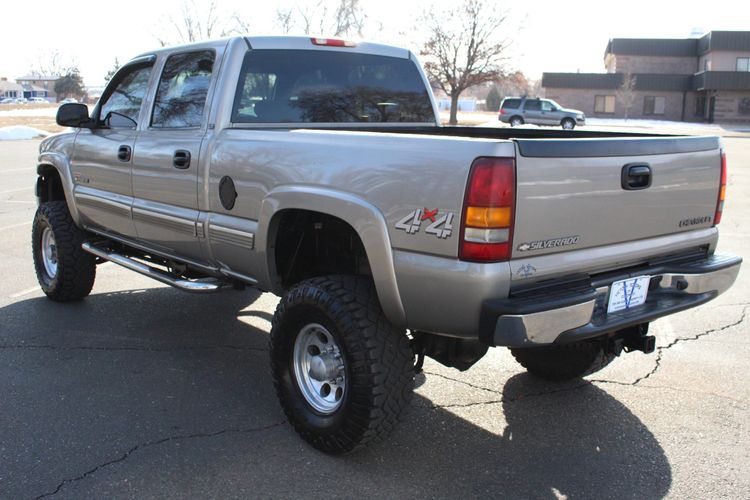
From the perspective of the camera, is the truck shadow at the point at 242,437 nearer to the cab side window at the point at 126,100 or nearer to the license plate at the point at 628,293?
the license plate at the point at 628,293

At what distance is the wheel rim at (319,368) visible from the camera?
3543mm

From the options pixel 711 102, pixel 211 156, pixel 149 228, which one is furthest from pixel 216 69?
pixel 711 102

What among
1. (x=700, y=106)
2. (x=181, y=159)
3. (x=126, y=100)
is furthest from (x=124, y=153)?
(x=700, y=106)

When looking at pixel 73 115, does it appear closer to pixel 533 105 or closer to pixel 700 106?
pixel 533 105

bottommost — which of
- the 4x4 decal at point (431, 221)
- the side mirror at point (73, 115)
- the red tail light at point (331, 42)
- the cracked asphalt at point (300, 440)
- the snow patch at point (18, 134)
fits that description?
the cracked asphalt at point (300, 440)

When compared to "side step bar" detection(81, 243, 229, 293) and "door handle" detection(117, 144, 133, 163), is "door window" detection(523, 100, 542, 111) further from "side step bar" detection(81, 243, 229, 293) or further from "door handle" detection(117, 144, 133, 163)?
"door handle" detection(117, 144, 133, 163)

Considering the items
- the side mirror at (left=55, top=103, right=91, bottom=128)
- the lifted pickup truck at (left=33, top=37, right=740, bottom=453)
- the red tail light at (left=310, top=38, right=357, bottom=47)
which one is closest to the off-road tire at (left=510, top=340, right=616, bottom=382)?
the lifted pickup truck at (left=33, top=37, right=740, bottom=453)

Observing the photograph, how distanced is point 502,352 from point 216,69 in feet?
8.79

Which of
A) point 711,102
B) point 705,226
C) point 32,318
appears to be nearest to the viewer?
point 705,226

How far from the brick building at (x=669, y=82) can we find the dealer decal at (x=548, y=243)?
57.9 m

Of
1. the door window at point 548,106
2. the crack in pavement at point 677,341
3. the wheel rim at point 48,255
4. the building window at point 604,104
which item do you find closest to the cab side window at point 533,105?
the door window at point 548,106

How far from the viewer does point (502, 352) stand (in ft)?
16.6

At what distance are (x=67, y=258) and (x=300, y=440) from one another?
10.3 ft

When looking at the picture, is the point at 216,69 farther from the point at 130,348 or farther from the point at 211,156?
the point at 130,348
